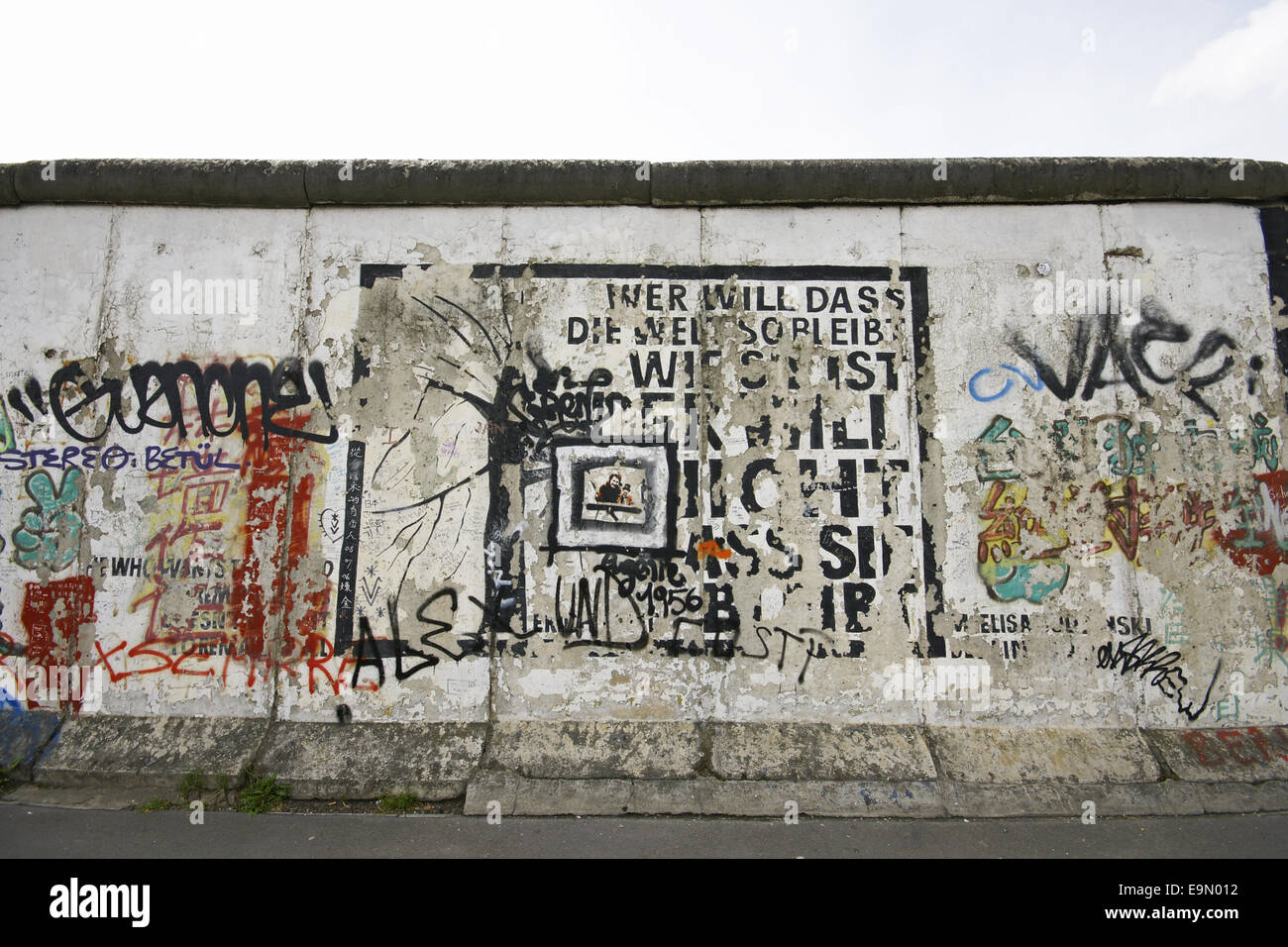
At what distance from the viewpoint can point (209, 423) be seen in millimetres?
5227

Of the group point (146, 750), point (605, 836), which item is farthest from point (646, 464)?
point (146, 750)

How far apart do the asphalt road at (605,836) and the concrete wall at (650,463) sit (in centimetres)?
71

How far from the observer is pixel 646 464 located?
514 centimetres

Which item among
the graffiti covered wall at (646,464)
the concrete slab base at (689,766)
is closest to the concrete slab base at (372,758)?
the concrete slab base at (689,766)

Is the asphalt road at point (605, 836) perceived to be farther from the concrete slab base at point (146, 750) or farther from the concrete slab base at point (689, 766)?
the concrete slab base at point (146, 750)

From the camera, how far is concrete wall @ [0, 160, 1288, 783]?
497 cm

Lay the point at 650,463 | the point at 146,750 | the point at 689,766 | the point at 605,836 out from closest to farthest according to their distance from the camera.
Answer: the point at 605,836
the point at 689,766
the point at 146,750
the point at 650,463

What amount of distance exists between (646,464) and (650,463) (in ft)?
0.09

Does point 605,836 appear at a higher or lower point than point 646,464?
lower

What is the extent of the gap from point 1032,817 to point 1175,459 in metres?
2.56

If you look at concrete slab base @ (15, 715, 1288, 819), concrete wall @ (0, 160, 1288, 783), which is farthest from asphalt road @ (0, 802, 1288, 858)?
concrete wall @ (0, 160, 1288, 783)

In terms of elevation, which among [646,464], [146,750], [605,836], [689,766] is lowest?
[605,836]

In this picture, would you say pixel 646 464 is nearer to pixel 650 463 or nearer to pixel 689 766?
pixel 650 463

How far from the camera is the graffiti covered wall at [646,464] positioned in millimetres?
4969
